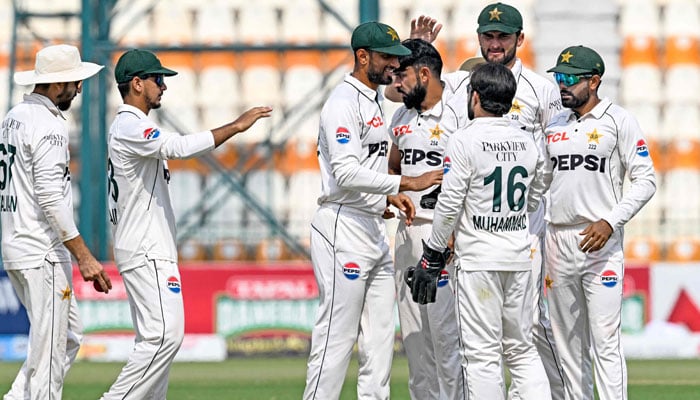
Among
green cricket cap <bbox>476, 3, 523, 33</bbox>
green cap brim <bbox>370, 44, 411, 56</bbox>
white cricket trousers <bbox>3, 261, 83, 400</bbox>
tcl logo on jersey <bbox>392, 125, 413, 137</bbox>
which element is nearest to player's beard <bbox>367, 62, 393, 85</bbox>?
green cap brim <bbox>370, 44, 411, 56</bbox>

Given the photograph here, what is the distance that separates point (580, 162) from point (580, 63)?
579 mm

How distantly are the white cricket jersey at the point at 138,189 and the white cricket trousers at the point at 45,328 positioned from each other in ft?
1.22

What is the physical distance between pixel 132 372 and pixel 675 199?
11.7 m

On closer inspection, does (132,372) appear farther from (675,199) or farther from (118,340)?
(675,199)

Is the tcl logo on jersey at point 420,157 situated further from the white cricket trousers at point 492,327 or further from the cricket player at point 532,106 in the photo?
the white cricket trousers at point 492,327

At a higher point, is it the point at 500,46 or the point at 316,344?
the point at 500,46

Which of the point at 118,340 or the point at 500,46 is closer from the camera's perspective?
the point at 500,46

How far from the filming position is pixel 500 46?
26.3ft

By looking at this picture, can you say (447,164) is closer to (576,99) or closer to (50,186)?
(576,99)

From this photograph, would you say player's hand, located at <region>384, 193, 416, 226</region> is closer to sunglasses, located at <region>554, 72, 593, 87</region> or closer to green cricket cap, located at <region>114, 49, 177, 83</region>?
sunglasses, located at <region>554, 72, 593, 87</region>

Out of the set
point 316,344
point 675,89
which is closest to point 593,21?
point 675,89

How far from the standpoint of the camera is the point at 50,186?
24.0 ft

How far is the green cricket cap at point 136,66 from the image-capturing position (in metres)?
7.47

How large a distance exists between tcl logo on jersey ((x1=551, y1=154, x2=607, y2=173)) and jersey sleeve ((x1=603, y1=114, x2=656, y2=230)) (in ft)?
0.48
